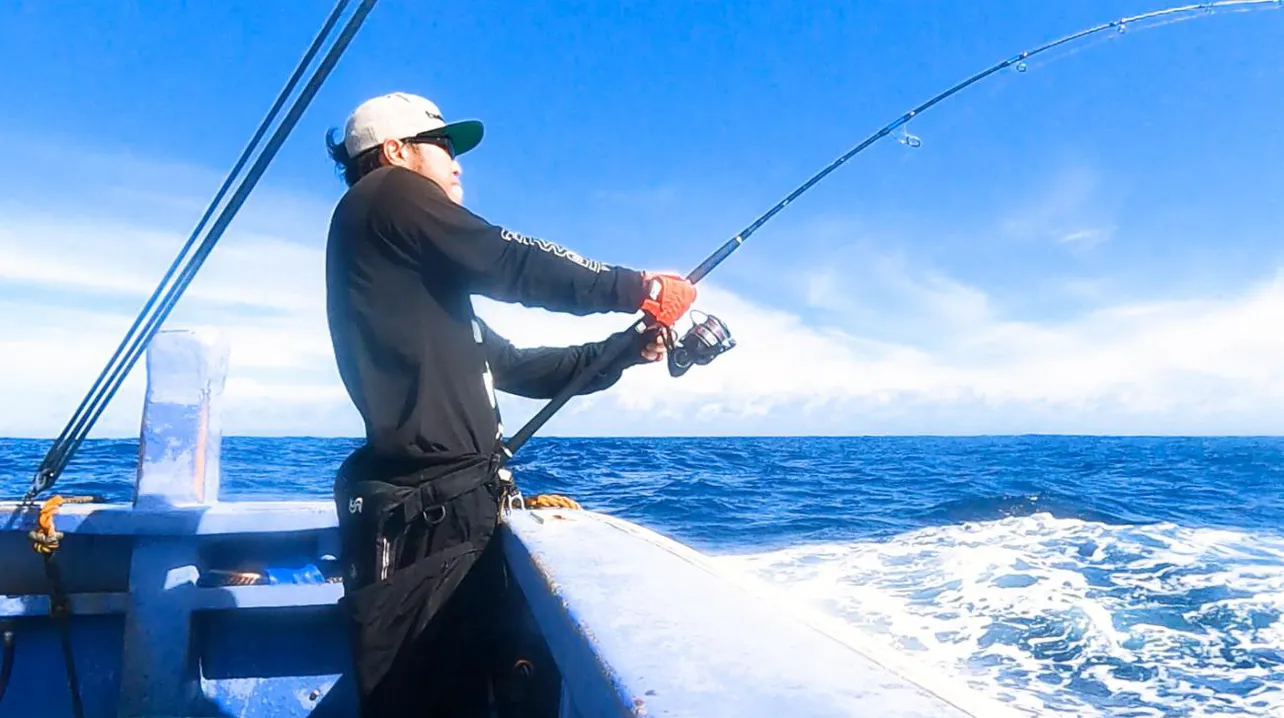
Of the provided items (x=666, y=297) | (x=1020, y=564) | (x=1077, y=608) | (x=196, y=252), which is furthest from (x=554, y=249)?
(x=1020, y=564)

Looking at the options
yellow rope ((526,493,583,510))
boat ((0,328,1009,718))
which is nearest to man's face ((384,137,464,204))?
boat ((0,328,1009,718))

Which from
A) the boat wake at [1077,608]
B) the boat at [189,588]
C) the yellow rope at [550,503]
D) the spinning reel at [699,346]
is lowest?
the boat wake at [1077,608]

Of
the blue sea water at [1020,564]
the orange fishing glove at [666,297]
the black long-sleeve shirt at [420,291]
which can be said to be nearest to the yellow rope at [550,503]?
the blue sea water at [1020,564]

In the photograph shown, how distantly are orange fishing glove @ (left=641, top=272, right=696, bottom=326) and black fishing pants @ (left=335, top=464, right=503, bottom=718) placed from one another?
0.58 m

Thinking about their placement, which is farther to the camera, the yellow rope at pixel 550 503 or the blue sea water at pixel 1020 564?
the blue sea water at pixel 1020 564

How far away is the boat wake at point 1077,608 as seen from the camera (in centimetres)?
570

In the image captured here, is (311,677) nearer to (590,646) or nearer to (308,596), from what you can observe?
(308,596)

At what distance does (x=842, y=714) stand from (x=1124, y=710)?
221 inches

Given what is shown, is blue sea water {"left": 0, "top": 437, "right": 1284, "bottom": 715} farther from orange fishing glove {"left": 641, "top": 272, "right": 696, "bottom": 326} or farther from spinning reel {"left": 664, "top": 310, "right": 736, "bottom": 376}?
spinning reel {"left": 664, "top": 310, "right": 736, "bottom": 376}

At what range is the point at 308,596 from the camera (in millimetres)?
2830

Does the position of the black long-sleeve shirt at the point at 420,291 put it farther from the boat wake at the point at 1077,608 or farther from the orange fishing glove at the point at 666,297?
the boat wake at the point at 1077,608

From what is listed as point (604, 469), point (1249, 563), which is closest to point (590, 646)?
point (1249, 563)

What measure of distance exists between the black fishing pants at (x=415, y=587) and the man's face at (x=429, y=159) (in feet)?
2.49

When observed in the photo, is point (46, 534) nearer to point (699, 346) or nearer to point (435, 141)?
point (435, 141)
